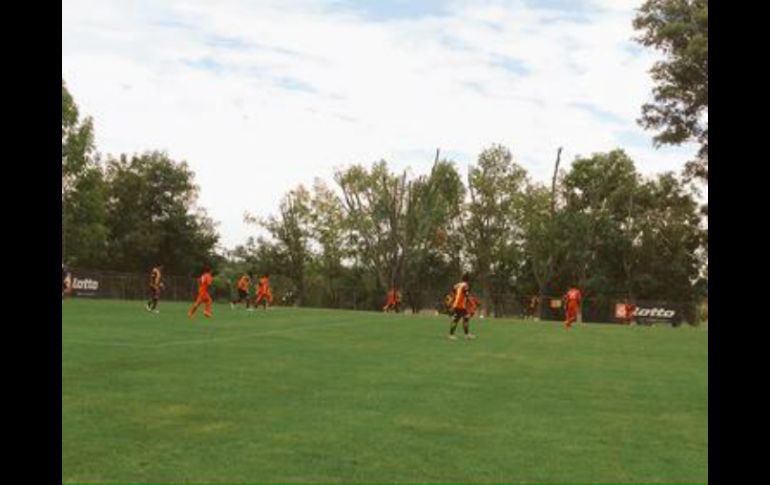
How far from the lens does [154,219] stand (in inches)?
3319

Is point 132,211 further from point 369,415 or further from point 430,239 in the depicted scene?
point 369,415

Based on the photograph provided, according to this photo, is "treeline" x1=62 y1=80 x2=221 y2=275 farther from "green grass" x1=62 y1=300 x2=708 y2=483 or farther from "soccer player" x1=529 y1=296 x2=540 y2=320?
"green grass" x1=62 y1=300 x2=708 y2=483

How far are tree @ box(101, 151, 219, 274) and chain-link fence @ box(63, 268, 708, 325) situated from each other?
8.08 m

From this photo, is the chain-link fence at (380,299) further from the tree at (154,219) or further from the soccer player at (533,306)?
the tree at (154,219)

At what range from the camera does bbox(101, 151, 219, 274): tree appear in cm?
8125

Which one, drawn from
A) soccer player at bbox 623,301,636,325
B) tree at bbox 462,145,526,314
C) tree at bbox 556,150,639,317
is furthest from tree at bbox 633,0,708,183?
tree at bbox 462,145,526,314

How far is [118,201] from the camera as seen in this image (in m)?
84.8

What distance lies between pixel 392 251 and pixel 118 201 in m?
27.1

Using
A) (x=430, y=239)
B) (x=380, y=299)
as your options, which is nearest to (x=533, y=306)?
(x=380, y=299)

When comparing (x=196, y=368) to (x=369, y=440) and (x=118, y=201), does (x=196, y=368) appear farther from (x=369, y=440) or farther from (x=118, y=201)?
(x=118, y=201)

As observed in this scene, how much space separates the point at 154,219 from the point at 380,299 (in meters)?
23.3
